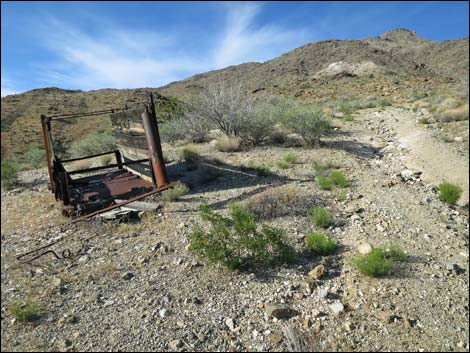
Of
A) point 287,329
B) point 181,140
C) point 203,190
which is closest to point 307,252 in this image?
point 287,329

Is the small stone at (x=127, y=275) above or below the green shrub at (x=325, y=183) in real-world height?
below

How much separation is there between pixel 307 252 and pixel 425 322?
154 centimetres

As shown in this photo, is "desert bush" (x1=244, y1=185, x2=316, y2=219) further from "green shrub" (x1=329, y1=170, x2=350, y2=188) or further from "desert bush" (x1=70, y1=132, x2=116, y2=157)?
"desert bush" (x1=70, y1=132, x2=116, y2=157)

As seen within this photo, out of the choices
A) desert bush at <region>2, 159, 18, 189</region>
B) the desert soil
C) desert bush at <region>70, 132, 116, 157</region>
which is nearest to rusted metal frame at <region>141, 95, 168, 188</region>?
the desert soil

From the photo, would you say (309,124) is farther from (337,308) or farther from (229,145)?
(337,308)

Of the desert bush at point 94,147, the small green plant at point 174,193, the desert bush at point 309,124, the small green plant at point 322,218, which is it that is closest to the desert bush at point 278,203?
the small green plant at point 322,218

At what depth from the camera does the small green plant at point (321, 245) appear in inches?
157

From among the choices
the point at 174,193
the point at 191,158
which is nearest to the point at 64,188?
the point at 174,193

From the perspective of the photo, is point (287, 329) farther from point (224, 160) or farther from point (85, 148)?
point (85, 148)

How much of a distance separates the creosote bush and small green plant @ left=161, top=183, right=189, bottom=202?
357cm

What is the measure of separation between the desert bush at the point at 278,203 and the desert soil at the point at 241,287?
7 cm

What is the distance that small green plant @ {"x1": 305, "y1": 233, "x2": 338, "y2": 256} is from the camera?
3977mm

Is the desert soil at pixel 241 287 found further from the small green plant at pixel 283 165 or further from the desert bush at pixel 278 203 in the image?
the small green plant at pixel 283 165

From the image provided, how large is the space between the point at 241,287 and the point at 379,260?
5.06 ft
